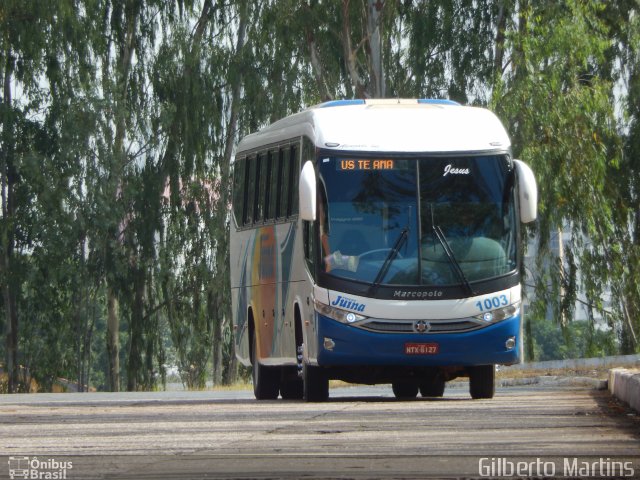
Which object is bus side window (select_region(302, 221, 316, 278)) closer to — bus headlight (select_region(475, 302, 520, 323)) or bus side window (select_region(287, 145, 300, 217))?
bus side window (select_region(287, 145, 300, 217))

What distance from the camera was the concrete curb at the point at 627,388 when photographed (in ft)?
51.8

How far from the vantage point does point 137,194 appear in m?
44.4

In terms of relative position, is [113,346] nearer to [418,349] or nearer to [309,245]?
[309,245]

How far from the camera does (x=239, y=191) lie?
26.4m

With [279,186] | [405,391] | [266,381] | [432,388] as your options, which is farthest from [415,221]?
[266,381]

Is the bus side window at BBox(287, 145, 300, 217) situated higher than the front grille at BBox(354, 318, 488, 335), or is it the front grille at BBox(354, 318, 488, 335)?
the bus side window at BBox(287, 145, 300, 217)

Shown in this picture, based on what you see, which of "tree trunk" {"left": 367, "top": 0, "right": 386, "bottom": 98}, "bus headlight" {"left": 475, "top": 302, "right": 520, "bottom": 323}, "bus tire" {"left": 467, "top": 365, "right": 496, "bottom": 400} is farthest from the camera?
"tree trunk" {"left": 367, "top": 0, "right": 386, "bottom": 98}

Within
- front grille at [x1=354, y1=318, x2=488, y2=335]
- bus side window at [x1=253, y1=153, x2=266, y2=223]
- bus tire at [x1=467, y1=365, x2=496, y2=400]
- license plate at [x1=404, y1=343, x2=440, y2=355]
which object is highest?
bus side window at [x1=253, y1=153, x2=266, y2=223]

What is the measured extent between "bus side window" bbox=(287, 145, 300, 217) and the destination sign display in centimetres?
139

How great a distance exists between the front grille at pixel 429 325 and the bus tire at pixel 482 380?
134 cm

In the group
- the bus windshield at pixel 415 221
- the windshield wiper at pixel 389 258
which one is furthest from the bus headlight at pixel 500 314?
the windshield wiper at pixel 389 258

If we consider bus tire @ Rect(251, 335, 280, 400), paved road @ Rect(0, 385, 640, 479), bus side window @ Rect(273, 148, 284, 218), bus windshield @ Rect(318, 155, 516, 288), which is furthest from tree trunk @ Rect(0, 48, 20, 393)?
paved road @ Rect(0, 385, 640, 479)

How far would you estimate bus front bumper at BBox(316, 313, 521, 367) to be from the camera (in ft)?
65.6

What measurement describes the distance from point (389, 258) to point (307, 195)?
3.87 ft
